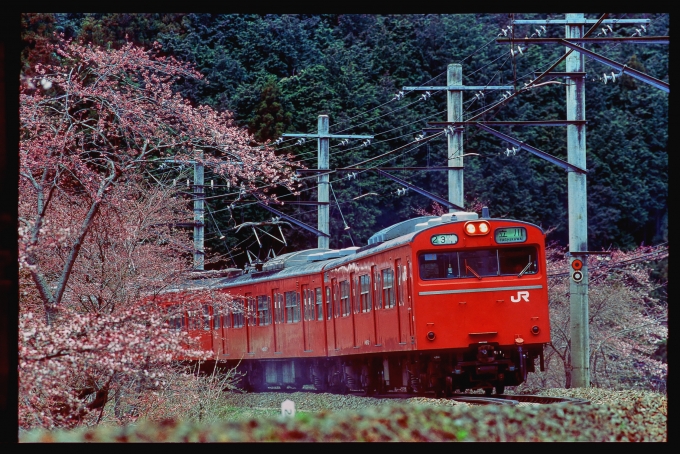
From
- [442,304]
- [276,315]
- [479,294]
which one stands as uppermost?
[479,294]

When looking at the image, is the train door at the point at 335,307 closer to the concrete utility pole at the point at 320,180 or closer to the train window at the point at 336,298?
the train window at the point at 336,298

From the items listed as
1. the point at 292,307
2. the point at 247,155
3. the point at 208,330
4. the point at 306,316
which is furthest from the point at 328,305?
the point at 208,330

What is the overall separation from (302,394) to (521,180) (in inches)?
886

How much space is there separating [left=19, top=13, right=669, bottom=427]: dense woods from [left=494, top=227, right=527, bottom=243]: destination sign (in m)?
2.61

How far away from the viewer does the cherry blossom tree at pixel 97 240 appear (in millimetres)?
10695

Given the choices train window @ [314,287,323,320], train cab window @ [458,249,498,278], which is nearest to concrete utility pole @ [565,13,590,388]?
train cab window @ [458,249,498,278]

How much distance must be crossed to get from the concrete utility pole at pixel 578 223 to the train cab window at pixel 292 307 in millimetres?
4936

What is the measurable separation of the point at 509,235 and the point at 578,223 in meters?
3.54

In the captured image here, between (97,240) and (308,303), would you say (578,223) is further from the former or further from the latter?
(97,240)

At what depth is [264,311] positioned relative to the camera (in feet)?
67.3

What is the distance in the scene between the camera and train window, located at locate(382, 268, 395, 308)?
14.6m

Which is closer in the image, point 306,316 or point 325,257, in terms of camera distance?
point 306,316

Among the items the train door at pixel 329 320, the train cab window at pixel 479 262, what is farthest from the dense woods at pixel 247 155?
the train cab window at pixel 479 262
